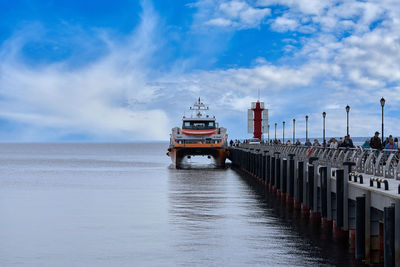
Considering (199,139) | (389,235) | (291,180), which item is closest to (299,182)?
(291,180)

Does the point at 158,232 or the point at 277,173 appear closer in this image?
the point at 158,232

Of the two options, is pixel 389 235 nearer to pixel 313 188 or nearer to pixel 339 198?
pixel 339 198

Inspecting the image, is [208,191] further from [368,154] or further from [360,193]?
[360,193]

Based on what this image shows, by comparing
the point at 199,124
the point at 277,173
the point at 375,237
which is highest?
the point at 199,124

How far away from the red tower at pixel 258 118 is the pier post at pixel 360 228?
116456 millimetres

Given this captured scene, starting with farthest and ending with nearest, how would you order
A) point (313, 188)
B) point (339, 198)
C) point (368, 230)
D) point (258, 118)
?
point (258, 118), point (313, 188), point (339, 198), point (368, 230)

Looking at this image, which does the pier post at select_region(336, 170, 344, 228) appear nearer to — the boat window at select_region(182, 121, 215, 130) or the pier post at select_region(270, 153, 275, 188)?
the pier post at select_region(270, 153, 275, 188)

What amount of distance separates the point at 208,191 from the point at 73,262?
76.9 feet

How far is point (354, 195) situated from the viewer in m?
18.1

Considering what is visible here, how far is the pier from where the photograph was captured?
14.2 m

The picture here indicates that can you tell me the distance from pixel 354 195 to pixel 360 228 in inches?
103

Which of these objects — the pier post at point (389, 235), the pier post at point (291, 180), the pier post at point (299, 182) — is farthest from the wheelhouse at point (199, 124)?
the pier post at point (389, 235)

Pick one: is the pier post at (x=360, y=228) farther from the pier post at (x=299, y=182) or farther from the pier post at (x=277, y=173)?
the pier post at (x=277, y=173)

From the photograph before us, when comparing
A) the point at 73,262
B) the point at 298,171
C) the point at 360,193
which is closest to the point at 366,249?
the point at 360,193
